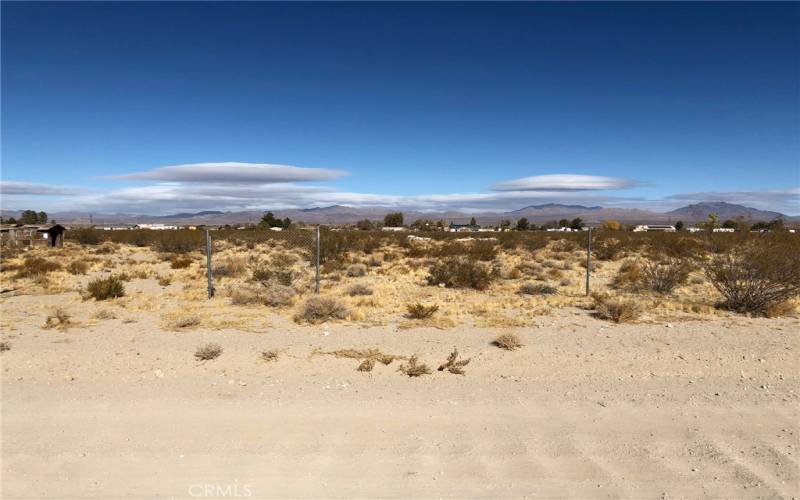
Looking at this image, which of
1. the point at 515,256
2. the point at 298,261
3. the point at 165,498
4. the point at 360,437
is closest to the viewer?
the point at 165,498

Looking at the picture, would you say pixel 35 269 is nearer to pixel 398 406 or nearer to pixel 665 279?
pixel 398 406

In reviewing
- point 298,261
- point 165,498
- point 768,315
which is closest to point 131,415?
point 165,498

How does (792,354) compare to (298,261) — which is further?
(298,261)

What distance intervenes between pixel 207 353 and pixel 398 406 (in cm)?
367

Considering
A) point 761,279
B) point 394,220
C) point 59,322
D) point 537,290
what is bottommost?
point 394,220

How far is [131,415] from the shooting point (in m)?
5.60

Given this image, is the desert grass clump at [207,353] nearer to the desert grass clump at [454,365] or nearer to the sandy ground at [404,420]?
the sandy ground at [404,420]

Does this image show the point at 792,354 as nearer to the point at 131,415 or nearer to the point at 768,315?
the point at 768,315

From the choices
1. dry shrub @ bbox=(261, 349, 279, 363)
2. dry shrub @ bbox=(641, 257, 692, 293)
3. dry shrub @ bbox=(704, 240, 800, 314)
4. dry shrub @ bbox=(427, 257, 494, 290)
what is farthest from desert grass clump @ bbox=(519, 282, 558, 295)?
dry shrub @ bbox=(261, 349, 279, 363)

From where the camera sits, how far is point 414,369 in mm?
7156

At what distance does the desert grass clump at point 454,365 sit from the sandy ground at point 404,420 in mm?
151

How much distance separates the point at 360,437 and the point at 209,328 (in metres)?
6.18
